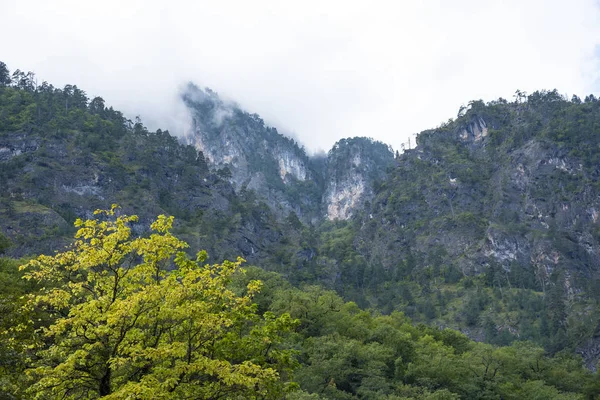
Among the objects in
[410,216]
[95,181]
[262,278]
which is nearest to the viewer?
[262,278]

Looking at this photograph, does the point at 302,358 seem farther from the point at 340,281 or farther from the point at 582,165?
the point at 582,165

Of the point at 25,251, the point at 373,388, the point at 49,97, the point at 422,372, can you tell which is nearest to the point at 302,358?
the point at 373,388

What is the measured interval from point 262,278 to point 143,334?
57.2m

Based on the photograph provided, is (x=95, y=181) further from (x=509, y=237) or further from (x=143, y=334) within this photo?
(x=509, y=237)

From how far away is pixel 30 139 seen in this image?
127 meters

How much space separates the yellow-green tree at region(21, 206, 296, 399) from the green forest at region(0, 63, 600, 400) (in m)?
0.07

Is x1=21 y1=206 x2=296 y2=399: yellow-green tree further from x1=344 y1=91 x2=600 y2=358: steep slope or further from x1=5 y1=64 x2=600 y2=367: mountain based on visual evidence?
x1=344 y1=91 x2=600 y2=358: steep slope

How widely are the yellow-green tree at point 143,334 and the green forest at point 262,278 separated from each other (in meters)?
0.07

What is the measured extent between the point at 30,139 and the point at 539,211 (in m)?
162

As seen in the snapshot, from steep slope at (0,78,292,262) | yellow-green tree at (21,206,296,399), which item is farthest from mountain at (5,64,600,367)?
yellow-green tree at (21,206,296,399)

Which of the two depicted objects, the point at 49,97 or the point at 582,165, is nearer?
the point at 49,97

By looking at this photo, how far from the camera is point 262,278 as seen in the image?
70.8 metres

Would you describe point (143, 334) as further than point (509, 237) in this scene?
No

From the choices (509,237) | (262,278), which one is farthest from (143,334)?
(509,237)
